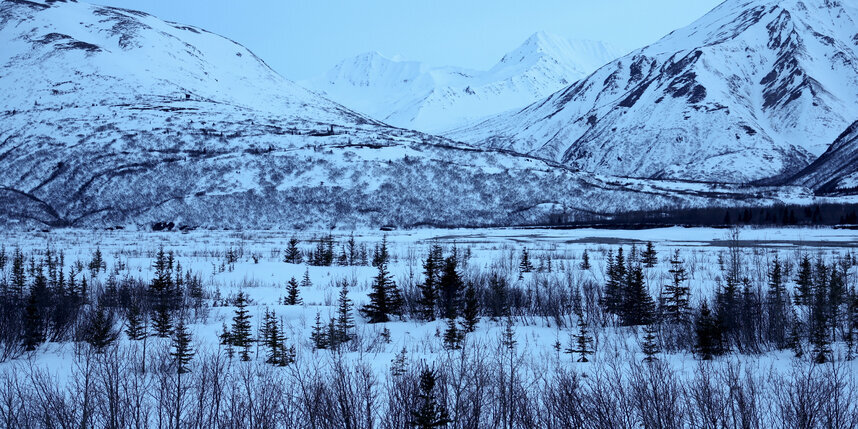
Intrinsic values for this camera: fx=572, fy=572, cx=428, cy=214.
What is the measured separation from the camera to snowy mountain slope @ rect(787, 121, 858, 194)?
117688 millimetres

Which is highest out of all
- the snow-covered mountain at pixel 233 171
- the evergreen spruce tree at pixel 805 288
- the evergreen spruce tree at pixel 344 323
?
the snow-covered mountain at pixel 233 171

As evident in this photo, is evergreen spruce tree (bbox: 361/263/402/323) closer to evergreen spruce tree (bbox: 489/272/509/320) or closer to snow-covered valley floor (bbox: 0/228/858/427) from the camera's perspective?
snow-covered valley floor (bbox: 0/228/858/427)

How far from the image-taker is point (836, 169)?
433 feet

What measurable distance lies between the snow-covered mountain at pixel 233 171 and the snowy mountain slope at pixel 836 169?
23.8m

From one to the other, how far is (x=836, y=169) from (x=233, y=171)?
131857 millimetres

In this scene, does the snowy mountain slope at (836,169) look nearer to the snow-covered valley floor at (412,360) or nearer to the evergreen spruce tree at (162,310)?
the snow-covered valley floor at (412,360)

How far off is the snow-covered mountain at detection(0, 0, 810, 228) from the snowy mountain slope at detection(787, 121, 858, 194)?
23782mm

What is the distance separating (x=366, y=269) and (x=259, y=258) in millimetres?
8988

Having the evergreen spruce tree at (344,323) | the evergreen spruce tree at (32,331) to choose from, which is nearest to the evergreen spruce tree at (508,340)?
the evergreen spruce tree at (344,323)

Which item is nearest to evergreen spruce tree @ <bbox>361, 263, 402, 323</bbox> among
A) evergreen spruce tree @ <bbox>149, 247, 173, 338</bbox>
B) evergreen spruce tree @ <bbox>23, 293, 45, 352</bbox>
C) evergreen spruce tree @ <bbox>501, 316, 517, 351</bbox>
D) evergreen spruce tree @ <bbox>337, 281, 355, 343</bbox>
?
evergreen spruce tree @ <bbox>337, 281, 355, 343</bbox>

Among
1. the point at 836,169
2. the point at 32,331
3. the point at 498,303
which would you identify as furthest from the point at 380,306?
the point at 836,169

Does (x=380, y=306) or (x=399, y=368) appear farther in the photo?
(x=380, y=306)

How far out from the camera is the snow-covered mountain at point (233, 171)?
75.6 metres

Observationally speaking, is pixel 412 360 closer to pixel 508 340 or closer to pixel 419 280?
pixel 508 340
